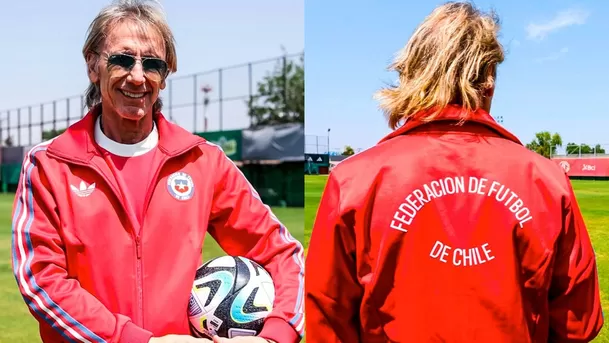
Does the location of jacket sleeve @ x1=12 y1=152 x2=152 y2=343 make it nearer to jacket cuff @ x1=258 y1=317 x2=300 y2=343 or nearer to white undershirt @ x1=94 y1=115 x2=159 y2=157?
white undershirt @ x1=94 y1=115 x2=159 y2=157

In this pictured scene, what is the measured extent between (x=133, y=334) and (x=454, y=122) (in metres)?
0.99

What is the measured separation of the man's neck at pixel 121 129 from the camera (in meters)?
1.69

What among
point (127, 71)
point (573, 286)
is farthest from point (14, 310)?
point (573, 286)

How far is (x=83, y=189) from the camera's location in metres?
1.61

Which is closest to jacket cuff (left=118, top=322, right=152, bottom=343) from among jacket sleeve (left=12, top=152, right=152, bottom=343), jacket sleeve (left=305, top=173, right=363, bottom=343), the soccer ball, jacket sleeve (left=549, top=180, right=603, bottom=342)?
jacket sleeve (left=12, top=152, right=152, bottom=343)

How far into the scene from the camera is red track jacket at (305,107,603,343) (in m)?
1.53

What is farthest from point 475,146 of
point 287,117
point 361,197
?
point 287,117

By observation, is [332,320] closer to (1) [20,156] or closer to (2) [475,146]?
(2) [475,146]

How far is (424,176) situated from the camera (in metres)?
1.55

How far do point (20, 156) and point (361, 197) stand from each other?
1028 centimetres

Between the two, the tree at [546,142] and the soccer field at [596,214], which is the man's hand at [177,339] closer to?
the soccer field at [596,214]

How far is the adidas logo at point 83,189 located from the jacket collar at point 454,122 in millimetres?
824

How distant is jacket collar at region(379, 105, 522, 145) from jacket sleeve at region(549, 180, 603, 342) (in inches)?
9.4

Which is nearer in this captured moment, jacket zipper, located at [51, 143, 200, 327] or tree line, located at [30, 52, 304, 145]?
jacket zipper, located at [51, 143, 200, 327]
